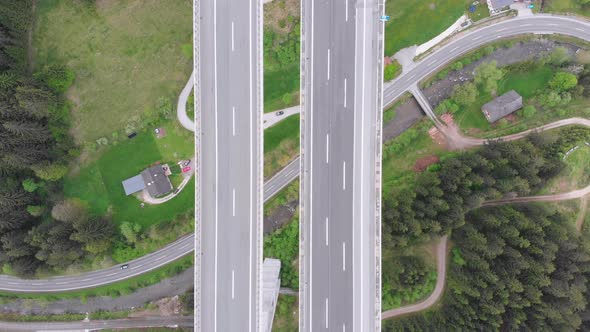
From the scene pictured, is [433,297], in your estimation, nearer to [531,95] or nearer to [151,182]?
[531,95]

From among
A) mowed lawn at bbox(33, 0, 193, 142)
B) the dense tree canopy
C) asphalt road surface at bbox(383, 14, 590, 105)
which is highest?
mowed lawn at bbox(33, 0, 193, 142)

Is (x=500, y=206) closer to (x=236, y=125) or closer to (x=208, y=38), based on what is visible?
(x=236, y=125)

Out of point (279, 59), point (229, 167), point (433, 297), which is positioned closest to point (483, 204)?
point (433, 297)

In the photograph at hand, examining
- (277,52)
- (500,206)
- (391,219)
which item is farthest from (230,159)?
(500,206)

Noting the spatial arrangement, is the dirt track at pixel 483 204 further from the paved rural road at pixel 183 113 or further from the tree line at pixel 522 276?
the paved rural road at pixel 183 113

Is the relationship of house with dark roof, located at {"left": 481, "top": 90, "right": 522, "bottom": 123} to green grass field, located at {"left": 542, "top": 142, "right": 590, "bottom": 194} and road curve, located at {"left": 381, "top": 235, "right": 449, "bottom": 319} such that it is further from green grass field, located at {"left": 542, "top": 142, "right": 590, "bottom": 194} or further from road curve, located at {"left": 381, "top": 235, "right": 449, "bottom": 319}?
road curve, located at {"left": 381, "top": 235, "right": 449, "bottom": 319}

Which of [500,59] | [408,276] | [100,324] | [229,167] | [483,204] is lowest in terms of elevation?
[408,276]

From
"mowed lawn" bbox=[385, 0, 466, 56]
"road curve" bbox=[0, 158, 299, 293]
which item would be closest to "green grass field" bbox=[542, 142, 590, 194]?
"mowed lawn" bbox=[385, 0, 466, 56]
